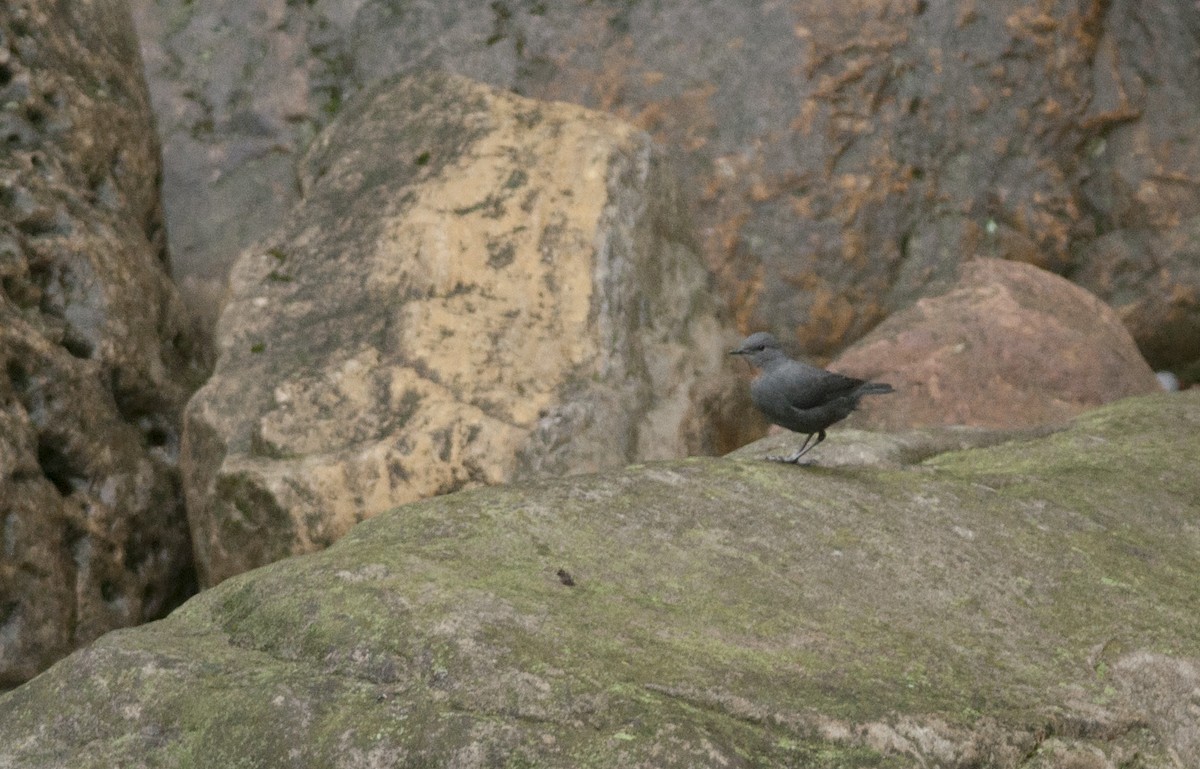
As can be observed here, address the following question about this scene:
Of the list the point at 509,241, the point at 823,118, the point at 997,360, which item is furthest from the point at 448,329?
the point at 823,118

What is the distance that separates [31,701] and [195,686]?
39 centimetres

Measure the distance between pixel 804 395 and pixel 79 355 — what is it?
307cm

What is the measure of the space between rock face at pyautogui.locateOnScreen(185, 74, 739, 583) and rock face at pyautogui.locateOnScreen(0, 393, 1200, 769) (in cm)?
155

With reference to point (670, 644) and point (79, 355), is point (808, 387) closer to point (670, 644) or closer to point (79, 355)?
point (670, 644)

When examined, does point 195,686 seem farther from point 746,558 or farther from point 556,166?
point 556,166

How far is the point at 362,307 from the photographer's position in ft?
20.3

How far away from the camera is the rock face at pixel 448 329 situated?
5594 millimetres

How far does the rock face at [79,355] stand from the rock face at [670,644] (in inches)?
81.2

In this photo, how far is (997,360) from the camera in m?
6.89

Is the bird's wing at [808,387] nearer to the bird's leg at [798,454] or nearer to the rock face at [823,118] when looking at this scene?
the bird's leg at [798,454]

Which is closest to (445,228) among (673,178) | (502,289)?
(502,289)

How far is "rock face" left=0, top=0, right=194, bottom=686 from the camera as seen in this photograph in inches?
210

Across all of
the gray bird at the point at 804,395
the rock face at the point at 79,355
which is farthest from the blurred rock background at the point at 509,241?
the gray bird at the point at 804,395

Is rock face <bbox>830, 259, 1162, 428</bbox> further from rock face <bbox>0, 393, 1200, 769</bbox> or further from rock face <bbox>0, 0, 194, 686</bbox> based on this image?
rock face <bbox>0, 0, 194, 686</bbox>
